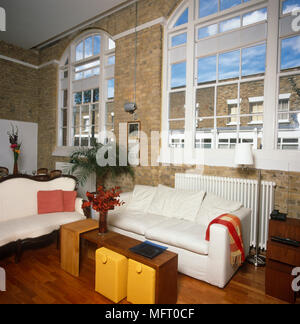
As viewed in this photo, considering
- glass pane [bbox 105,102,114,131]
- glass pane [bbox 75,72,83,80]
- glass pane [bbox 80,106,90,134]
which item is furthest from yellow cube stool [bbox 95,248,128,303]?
glass pane [bbox 75,72,83,80]

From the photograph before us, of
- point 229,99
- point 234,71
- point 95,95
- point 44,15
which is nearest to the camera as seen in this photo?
point 234,71

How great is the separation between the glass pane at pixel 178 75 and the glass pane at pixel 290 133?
1.91 meters

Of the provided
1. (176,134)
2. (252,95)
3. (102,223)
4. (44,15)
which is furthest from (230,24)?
(44,15)

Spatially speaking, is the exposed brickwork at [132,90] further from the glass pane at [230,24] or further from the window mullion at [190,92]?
the glass pane at [230,24]

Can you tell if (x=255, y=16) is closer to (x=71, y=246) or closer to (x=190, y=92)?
(x=190, y=92)

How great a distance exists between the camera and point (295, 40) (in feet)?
10.6

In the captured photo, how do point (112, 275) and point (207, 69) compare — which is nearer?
point (112, 275)

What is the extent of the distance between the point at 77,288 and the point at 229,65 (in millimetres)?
3875

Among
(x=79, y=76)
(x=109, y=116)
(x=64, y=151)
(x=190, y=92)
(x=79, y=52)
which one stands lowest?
(x=64, y=151)

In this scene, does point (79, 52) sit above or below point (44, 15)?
below

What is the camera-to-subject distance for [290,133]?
3.28m

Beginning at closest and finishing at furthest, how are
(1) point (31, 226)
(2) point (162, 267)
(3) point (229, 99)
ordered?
(2) point (162, 267), (1) point (31, 226), (3) point (229, 99)

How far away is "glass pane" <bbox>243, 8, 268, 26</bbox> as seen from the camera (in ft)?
11.4

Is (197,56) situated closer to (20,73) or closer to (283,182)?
(283,182)
